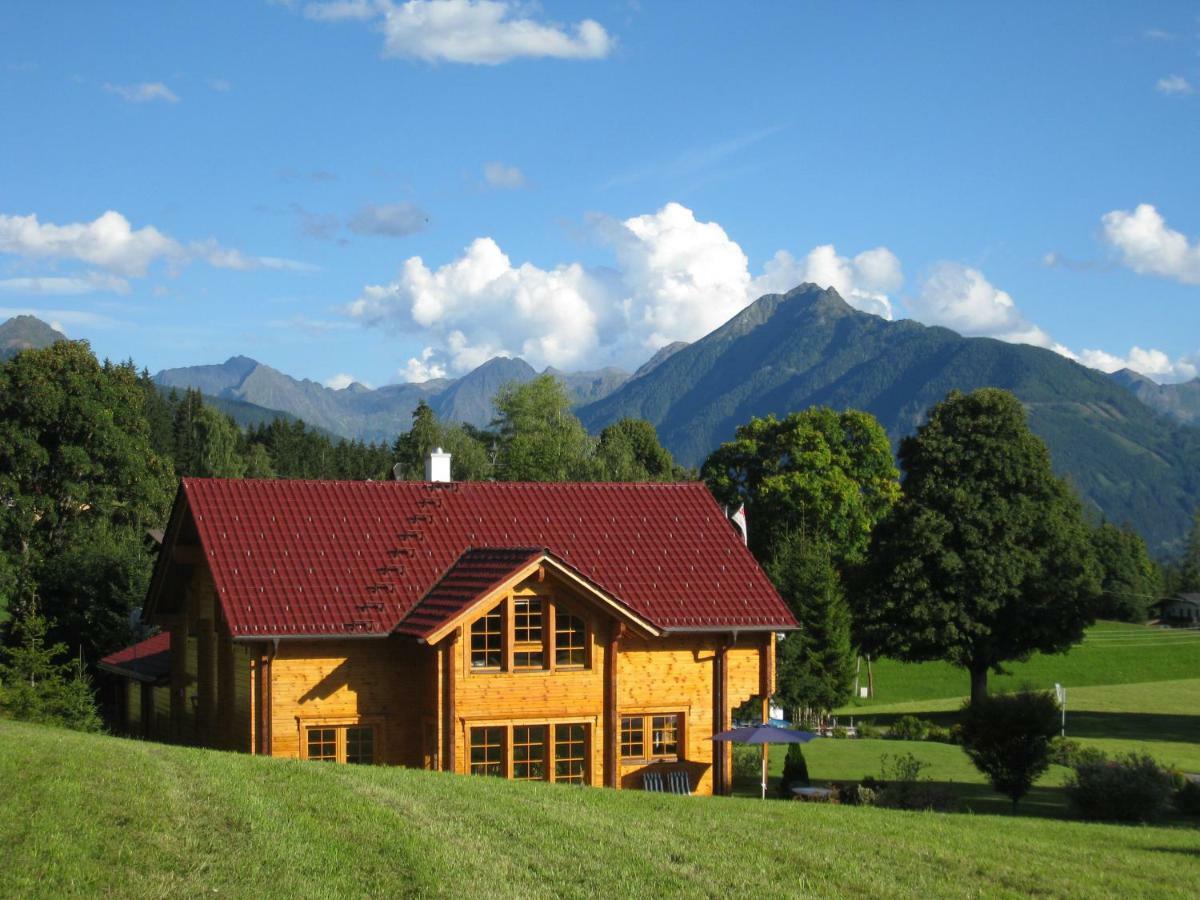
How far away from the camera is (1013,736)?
90.8 ft

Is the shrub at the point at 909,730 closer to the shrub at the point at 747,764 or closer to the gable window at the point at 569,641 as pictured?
the shrub at the point at 747,764

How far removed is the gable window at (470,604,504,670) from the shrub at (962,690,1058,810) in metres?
10.2

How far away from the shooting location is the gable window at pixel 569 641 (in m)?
25.6

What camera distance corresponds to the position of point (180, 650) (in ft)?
101

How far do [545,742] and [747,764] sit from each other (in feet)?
30.7

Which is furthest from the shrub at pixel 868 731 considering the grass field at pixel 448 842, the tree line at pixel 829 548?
the grass field at pixel 448 842

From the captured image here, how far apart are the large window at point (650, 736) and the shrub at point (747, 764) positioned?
5218mm

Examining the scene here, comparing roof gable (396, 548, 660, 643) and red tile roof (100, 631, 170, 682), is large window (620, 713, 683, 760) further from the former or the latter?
red tile roof (100, 631, 170, 682)

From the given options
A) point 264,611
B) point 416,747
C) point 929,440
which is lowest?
point 416,747

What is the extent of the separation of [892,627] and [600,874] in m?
38.9

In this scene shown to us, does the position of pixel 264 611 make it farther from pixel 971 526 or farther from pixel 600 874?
pixel 971 526

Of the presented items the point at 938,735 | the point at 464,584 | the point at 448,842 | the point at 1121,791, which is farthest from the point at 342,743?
the point at 938,735

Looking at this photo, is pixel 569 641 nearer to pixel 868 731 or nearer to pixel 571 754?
pixel 571 754

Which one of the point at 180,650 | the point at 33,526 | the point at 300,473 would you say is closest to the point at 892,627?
the point at 180,650
